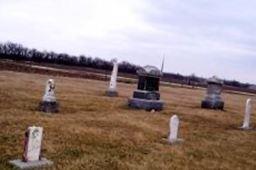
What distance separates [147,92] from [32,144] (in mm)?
11779

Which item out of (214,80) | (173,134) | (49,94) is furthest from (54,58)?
(173,134)

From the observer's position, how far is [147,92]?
19.8m

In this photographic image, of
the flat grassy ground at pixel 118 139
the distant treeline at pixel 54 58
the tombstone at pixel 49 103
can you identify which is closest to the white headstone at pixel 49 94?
the tombstone at pixel 49 103

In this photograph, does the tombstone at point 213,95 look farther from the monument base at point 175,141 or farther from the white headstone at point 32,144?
the white headstone at point 32,144

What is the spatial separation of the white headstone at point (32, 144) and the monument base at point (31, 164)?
0.11 metres

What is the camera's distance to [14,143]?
9664mm

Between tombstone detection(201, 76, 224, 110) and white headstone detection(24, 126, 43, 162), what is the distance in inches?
658

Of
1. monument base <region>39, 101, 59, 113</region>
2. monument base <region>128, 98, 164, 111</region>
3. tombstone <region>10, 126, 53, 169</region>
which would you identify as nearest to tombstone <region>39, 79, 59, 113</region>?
monument base <region>39, 101, 59, 113</region>

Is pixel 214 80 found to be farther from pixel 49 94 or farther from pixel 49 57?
pixel 49 57

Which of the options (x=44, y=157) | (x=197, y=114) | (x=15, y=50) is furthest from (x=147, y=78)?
(x=15, y=50)

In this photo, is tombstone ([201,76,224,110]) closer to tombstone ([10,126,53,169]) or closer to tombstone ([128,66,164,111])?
tombstone ([128,66,164,111])

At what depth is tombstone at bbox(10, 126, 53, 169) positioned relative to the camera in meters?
8.12

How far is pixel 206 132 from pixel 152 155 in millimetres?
5102

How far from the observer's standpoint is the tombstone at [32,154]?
26.7 ft
